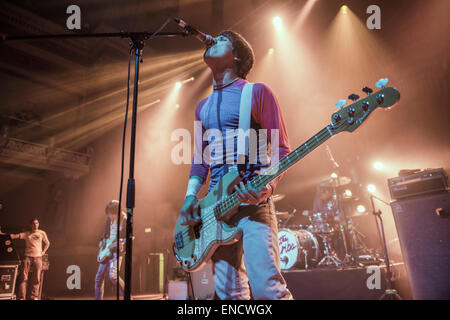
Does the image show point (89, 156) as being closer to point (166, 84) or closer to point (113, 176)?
point (113, 176)

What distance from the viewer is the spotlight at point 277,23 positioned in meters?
8.82

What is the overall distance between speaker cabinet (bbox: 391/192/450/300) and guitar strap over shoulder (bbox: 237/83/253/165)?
10.8 ft

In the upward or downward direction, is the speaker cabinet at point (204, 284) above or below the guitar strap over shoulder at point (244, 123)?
below

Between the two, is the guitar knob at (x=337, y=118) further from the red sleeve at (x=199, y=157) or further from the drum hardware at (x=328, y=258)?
the drum hardware at (x=328, y=258)

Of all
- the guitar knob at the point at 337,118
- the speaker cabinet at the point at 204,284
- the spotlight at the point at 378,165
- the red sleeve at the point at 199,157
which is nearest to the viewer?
the guitar knob at the point at 337,118

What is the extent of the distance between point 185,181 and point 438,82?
1017 centimetres

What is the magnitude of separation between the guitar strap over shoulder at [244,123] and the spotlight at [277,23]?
7.75 metres

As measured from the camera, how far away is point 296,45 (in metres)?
9.47

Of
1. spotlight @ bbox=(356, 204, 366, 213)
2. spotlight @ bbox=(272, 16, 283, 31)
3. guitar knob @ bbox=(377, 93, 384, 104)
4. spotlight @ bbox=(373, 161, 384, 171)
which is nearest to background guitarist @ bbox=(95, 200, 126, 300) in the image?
guitar knob @ bbox=(377, 93, 384, 104)

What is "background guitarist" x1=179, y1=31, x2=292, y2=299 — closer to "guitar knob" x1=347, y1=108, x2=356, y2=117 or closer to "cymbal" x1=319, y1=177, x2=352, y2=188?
"guitar knob" x1=347, y1=108, x2=356, y2=117

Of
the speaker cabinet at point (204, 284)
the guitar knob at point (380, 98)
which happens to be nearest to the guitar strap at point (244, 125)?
the guitar knob at point (380, 98)

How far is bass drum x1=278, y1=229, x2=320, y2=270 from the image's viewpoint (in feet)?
20.2

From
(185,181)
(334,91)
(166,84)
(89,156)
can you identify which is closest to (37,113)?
(89,156)

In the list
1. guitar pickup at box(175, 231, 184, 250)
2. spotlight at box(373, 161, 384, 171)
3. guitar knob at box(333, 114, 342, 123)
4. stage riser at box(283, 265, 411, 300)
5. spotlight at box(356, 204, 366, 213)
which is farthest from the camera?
spotlight at box(373, 161, 384, 171)
